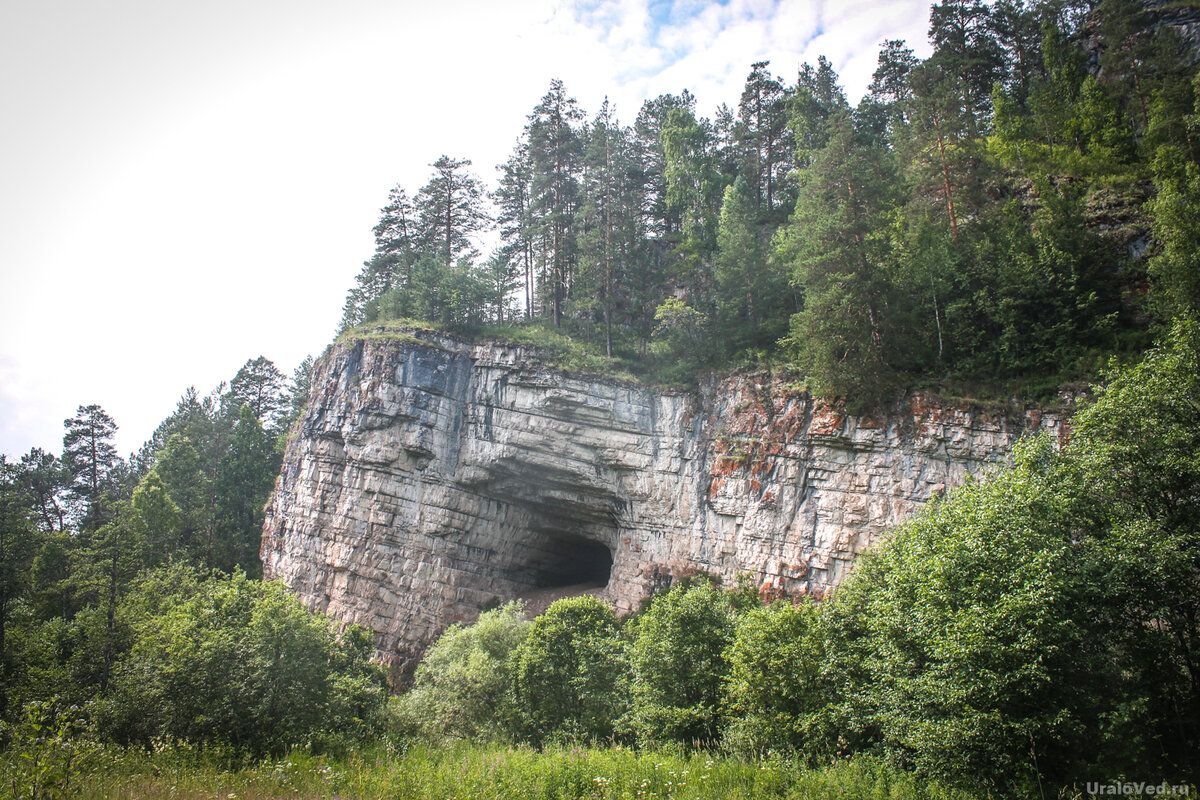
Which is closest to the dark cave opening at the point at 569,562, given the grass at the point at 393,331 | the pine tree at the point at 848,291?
the grass at the point at 393,331

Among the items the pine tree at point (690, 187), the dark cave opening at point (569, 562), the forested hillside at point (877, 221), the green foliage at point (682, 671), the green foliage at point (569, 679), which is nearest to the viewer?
the green foliage at point (682, 671)

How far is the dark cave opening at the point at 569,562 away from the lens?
32000 millimetres

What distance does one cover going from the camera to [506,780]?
Answer: 9.71 meters

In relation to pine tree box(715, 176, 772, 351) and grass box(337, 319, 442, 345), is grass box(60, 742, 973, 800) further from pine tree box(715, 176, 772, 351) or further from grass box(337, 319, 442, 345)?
grass box(337, 319, 442, 345)

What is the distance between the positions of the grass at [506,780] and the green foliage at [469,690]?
6864 mm

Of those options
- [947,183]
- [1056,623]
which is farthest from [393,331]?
[1056,623]

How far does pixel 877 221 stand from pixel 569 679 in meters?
19.9

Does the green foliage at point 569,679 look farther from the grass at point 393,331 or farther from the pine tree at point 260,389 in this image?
the pine tree at point 260,389

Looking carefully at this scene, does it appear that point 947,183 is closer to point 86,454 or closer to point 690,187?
point 690,187

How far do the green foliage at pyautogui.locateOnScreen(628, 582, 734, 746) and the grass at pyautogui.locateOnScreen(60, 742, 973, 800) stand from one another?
357cm

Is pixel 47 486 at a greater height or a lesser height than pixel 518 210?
lesser

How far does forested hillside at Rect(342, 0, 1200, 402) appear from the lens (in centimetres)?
2130

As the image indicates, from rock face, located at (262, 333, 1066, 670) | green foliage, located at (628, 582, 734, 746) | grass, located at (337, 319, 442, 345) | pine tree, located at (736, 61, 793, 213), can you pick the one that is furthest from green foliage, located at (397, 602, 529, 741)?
pine tree, located at (736, 61, 793, 213)

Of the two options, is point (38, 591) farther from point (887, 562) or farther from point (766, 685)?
point (887, 562)
